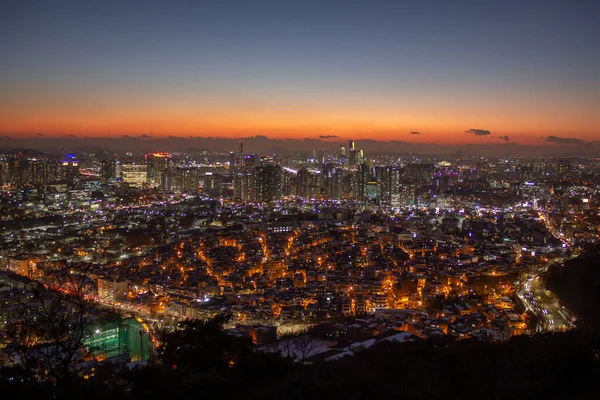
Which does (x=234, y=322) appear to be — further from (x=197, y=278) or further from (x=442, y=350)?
(x=442, y=350)

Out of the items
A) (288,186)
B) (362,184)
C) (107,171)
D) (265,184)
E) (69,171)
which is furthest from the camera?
(107,171)

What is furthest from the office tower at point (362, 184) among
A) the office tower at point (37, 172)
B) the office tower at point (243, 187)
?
the office tower at point (37, 172)

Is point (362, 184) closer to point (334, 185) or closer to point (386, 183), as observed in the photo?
point (386, 183)

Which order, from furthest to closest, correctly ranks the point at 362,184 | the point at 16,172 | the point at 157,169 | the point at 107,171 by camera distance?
the point at 157,169
the point at 107,171
the point at 16,172
the point at 362,184

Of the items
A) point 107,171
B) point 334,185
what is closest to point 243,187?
point 334,185

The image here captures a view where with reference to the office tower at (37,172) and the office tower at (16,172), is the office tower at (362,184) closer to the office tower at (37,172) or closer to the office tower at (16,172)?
the office tower at (37,172)

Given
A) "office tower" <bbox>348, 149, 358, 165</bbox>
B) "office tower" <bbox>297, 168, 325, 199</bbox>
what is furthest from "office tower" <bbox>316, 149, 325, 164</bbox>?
"office tower" <bbox>297, 168, 325, 199</bbox>

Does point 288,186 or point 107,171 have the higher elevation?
point 107,171
